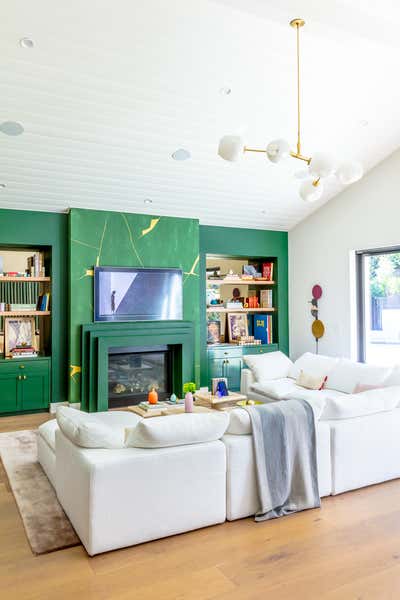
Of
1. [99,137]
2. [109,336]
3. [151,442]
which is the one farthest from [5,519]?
[99,137]

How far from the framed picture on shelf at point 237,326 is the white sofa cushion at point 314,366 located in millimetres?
1452

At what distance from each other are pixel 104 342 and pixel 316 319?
323cm

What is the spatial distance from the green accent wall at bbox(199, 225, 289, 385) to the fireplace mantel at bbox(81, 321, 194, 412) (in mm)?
735

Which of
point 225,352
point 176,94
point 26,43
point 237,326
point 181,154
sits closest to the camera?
point 26,43

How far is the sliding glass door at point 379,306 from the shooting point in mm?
6316

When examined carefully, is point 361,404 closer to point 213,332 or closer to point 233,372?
point 233,372

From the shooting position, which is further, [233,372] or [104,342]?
[233,372]

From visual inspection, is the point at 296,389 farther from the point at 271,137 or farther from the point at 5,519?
the point at 5,519

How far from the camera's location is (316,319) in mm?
7266

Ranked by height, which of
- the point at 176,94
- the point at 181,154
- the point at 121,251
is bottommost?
the point at 121,251

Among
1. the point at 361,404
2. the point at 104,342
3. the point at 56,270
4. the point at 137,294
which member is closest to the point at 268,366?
the point at 137,294

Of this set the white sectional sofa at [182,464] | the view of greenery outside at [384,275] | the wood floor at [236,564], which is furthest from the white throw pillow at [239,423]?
the view of greenery outside at [384,275]

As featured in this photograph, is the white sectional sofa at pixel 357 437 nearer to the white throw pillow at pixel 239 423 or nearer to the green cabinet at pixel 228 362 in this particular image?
the white throw pillow at pixel 239 423

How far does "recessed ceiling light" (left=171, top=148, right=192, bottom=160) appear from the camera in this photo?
5217 millimetres
